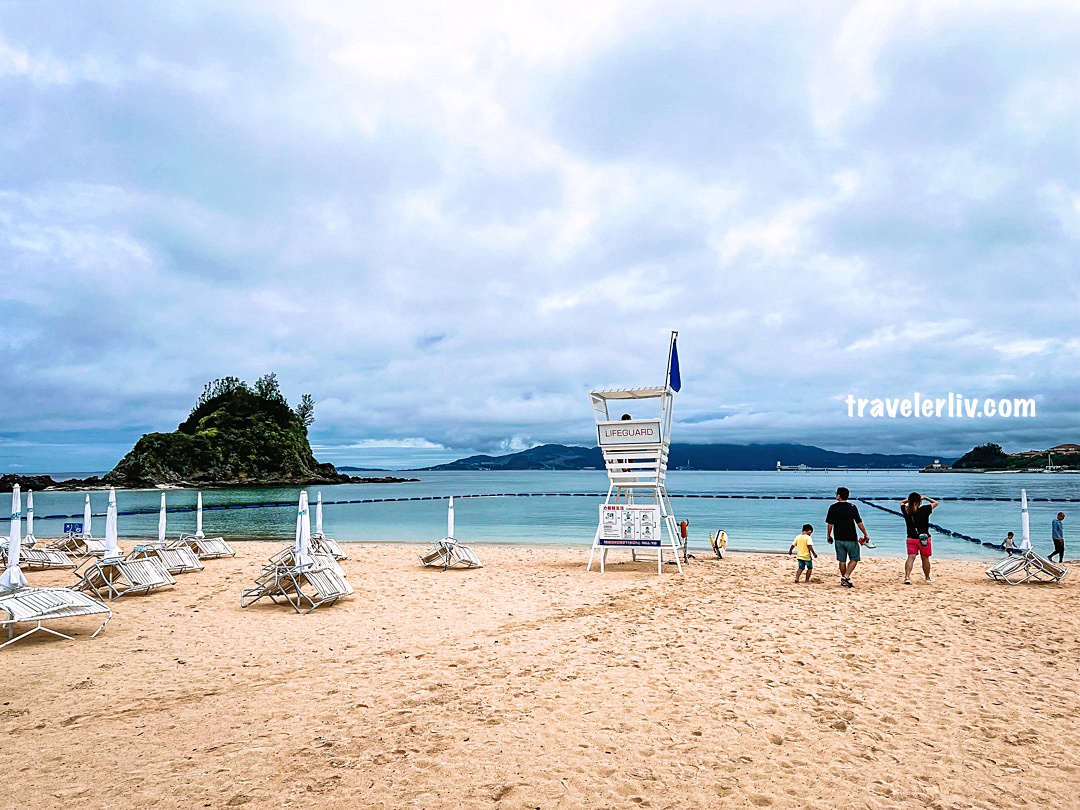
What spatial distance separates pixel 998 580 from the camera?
37.6 ft

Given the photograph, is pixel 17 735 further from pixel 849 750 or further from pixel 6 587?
pixel 849 750

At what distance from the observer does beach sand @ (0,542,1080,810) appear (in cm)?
369

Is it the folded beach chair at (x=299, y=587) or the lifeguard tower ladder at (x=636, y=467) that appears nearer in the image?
the folded beach chair at (x=299, y=587)

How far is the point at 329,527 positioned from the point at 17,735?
28346 mm

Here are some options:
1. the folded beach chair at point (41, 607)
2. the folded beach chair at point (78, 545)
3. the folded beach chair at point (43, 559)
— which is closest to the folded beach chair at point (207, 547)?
the folded beach chair at point (78, 545)

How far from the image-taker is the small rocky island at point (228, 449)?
3819 inches

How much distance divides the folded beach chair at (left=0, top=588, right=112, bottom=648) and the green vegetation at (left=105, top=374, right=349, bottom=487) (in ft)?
332

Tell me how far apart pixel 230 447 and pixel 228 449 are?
1.74ft

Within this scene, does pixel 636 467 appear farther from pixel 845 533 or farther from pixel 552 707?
pixel 552 707

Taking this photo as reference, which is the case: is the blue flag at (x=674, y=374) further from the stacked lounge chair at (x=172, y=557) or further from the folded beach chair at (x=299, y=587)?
the stacked lounge chair at (x=172, y=557)

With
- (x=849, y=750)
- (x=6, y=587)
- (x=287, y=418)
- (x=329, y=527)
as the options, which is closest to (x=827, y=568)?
(x=849, y=750)

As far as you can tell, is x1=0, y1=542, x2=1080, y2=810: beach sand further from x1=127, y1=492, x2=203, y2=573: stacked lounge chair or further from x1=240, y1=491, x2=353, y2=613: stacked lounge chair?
x1=127, y1=492, x2=203, y2=573: stacked lounge chair

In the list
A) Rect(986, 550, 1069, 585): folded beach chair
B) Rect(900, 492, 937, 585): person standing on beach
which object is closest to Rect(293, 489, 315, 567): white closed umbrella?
Rect(900, 492, 937, 585): person standing on beach

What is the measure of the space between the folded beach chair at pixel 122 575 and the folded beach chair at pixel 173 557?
1.72 m
